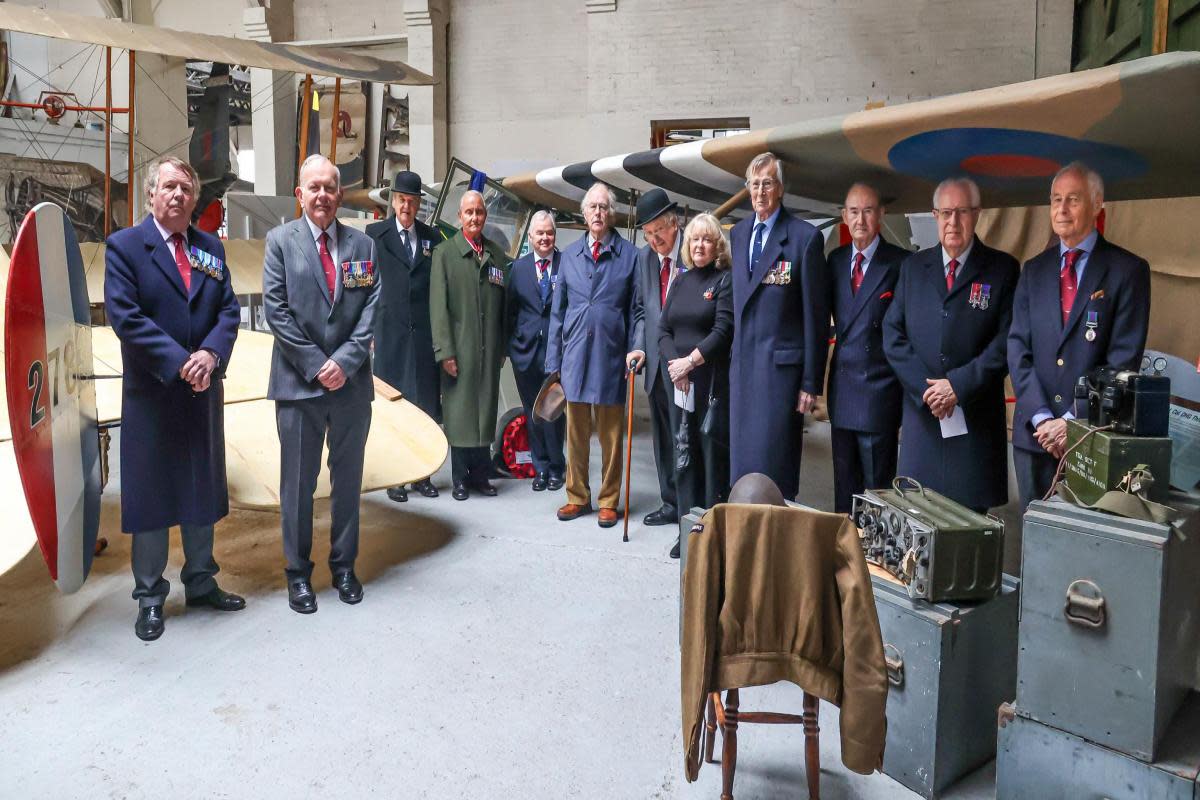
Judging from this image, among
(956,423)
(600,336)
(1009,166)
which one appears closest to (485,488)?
(600,336)

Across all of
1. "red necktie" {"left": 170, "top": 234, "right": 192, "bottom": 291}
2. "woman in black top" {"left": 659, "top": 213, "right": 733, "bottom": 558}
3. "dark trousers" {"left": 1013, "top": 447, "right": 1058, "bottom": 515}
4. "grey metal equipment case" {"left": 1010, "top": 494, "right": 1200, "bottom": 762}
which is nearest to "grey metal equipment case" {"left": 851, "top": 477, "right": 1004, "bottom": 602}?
"grey metal equipment case" {"left": 1010, "top": 494, "right": 1200, "bottom": 762}

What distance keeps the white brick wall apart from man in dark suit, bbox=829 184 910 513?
6.65 meters

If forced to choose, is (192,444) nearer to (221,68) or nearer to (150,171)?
(150,171)

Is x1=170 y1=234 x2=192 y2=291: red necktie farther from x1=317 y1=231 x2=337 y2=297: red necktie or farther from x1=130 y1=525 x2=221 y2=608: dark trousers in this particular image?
x1=130 y1=525 x2=221 y2=608: dark trousers

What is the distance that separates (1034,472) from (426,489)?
317 centimetres

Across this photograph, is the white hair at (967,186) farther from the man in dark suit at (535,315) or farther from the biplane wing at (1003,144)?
the man in dark suit at (535,315)

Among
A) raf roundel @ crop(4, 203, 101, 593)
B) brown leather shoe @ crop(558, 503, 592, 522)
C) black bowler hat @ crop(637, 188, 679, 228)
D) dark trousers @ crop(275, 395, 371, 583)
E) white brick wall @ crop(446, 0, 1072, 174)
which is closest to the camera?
raf roundel @ crop(4, 203, 101, 593)

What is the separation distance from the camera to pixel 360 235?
3191mm

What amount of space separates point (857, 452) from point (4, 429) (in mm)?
3209

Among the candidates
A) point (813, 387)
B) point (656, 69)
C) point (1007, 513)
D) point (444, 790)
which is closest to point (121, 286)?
point (444, 790)

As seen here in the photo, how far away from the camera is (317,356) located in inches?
118

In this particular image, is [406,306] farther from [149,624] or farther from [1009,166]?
[1009,166]

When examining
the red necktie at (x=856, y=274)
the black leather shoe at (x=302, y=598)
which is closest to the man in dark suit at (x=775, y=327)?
the red necktie at (x=856, y=274)

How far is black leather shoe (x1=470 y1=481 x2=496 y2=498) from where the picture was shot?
15.4 feet
